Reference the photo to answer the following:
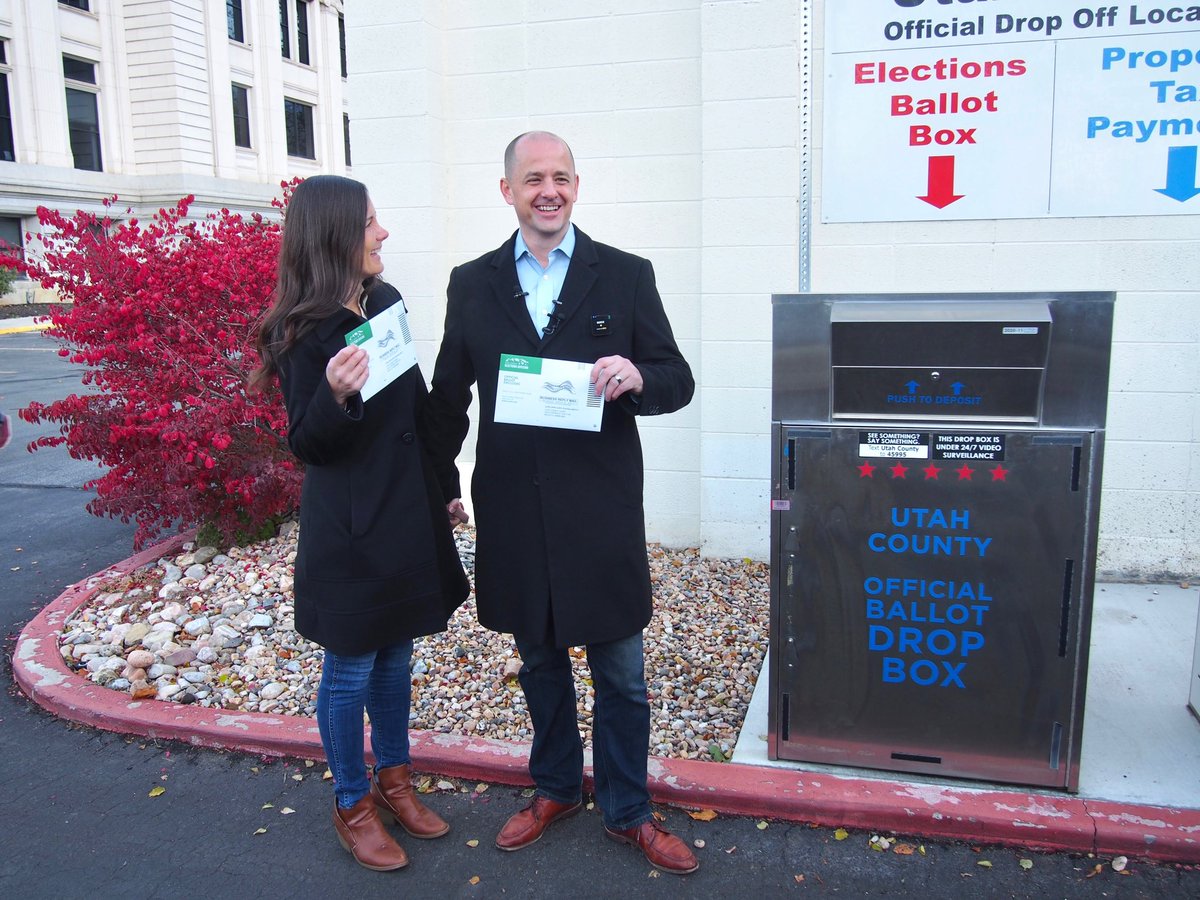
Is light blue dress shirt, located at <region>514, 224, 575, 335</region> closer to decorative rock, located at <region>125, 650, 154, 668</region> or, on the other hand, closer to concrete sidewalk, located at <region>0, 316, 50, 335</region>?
decorative rock, located at <region>125, 650, 154, 668</region>

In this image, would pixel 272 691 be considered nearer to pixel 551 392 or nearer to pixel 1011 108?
pixel 551 392

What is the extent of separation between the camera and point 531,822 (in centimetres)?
301

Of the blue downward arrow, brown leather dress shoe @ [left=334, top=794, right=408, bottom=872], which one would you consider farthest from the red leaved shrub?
the blue downward arrow

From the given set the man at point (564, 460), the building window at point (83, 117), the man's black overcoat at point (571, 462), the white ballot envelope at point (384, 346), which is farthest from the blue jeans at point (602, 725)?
→ the building window at point (83, 117)

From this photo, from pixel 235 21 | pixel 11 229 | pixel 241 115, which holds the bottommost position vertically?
pixel 11 229

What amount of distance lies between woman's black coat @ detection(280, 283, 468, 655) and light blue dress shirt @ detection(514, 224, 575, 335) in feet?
1.36

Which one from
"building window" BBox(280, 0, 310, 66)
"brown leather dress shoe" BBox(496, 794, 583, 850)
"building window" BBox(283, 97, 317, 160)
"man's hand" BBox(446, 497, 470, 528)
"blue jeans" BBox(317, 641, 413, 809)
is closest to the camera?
Answer: "blue jeans" BBox(317, 641, 413, 809)

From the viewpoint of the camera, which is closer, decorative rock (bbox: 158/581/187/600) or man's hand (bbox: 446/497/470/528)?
man's hand (bbox: 446/497/470/528)

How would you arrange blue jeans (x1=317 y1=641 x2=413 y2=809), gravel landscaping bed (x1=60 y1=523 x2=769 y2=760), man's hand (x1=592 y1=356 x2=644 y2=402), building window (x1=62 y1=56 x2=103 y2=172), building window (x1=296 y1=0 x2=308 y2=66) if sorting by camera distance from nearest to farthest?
man's hand (x1=592 y1=356 x2=644 y2=402) → blue jeans (x1=317 y1=641 x2=413 y2=809) → gravel landscaping bed (x1=60 y1=523 x2=769 y2=760) → building window (x1=62 y1=56 x2=103 y2=172) → building window (x1=296 y1=0 x2=308 y2=66)

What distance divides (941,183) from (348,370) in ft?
11.3

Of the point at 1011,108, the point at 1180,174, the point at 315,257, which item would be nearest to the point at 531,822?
the point at 315,257

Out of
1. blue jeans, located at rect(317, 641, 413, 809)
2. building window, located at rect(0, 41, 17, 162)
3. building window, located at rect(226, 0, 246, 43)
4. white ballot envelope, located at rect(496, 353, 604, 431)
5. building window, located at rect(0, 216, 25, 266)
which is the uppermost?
building window, located at rect(226, 0, 246, 43)

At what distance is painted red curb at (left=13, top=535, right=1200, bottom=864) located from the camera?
2.87 m

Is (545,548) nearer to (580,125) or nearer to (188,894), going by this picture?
(188,894)
